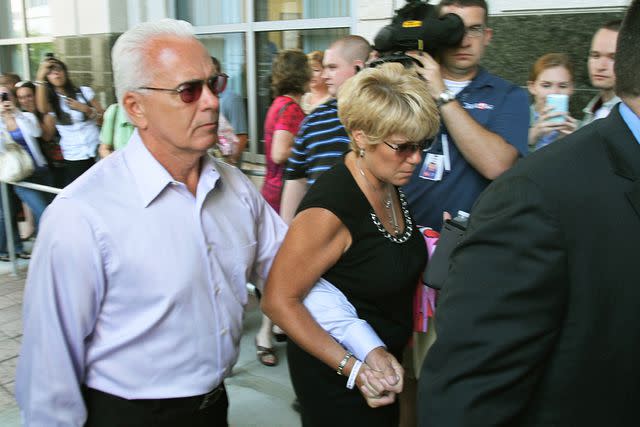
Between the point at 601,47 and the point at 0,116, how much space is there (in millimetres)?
5635

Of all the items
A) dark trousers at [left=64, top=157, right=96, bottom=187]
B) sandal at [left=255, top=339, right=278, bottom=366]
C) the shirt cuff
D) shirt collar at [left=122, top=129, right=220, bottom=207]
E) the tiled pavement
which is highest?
shirt collar at [left=122, top=129, right=220, bottom=207]

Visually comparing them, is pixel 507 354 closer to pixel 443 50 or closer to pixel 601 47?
pixel 443 50

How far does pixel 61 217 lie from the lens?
162 centimetres

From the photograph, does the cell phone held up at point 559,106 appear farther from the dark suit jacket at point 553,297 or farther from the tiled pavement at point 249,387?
the tiled pavement at point 249,387

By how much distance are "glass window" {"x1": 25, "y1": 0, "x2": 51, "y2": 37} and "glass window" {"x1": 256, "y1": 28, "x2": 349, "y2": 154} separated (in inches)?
212

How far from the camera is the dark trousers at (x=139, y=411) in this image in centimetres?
172

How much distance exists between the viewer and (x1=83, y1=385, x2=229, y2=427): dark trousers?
1.72 metres

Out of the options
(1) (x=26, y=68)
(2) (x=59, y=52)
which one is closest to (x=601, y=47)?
(2) (x=59, y=52)

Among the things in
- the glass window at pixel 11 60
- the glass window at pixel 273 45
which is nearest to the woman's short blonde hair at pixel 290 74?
the glass window at pixel 273 45

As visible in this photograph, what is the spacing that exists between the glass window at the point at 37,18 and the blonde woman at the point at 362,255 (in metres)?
10.4

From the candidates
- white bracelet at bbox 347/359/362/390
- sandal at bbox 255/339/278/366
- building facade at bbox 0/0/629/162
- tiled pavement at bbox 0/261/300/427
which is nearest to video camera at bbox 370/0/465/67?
white bracelet at bbox 347/359/362/390

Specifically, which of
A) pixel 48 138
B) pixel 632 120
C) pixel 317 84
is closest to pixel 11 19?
pixel 48 138

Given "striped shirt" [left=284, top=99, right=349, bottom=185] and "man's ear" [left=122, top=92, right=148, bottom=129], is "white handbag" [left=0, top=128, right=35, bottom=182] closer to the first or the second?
"striped shirt" [left=284, top=99, right=349, bottom=185]

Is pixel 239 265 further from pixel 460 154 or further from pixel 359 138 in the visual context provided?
pixel 460 154
